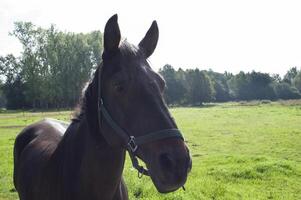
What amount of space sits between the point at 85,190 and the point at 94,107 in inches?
29.9

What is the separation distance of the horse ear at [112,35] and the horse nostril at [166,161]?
1.07 m

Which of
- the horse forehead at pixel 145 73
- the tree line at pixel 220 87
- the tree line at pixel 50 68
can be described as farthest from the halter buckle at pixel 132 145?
the tree line at pixel 220 87

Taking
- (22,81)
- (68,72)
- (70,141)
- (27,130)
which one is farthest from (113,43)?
(22,81)

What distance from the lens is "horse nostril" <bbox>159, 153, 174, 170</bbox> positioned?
2600 mm

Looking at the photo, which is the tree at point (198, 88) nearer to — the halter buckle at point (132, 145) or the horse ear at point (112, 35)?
the horse ear at point (112, 35)

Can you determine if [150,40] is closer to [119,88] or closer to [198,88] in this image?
[119,88]

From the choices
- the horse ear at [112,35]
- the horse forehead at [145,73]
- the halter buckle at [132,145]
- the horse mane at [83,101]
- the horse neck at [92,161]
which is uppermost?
the horse ear at [112,35]

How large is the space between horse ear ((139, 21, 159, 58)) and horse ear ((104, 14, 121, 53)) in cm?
42

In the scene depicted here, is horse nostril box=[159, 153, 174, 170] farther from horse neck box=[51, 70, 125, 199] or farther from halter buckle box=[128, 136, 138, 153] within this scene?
horse neck box=[51, 70, 125, 199]

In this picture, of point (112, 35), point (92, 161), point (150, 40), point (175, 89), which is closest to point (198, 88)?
point (175, 89)

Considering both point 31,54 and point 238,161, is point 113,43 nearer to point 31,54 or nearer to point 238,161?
point 238,161

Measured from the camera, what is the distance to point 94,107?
11.2 ft

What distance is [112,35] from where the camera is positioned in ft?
10.3

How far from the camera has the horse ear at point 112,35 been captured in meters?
3.09
